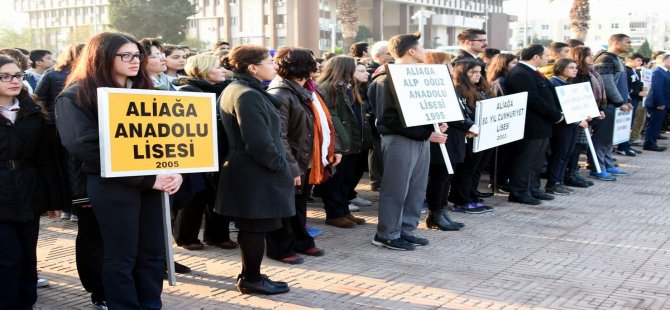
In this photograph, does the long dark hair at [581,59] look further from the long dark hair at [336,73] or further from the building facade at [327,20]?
the building facade at [327,20]

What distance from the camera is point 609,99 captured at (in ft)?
37.0

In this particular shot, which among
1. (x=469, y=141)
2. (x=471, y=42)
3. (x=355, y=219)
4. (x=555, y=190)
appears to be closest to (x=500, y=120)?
(x=469, y=141)

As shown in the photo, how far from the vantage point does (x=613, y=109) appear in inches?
451

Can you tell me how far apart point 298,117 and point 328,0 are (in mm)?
69472

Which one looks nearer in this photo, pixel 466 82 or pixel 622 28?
pixel 466 82

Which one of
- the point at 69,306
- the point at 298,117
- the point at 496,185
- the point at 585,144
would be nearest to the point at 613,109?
the point at 585,144

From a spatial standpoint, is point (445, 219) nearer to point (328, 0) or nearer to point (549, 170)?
point (549, 170)

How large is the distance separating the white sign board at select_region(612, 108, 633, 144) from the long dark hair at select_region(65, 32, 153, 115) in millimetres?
9546

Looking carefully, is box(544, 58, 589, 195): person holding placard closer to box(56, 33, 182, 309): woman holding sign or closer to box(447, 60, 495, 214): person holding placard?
box(447, 60, 495, 214): person holding placard

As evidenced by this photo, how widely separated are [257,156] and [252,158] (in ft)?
0.39

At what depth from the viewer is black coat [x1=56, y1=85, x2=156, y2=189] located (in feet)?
13.1

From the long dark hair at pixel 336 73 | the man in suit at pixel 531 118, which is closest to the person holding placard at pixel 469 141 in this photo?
the man in suit at pixel 531 118

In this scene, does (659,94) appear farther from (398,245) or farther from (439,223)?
(398,245)

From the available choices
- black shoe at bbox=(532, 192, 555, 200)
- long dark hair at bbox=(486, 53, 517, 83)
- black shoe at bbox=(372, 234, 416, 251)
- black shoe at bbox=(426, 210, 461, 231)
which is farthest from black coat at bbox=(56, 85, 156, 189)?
black shoe at bbox=(532, 192, 555, 200)
